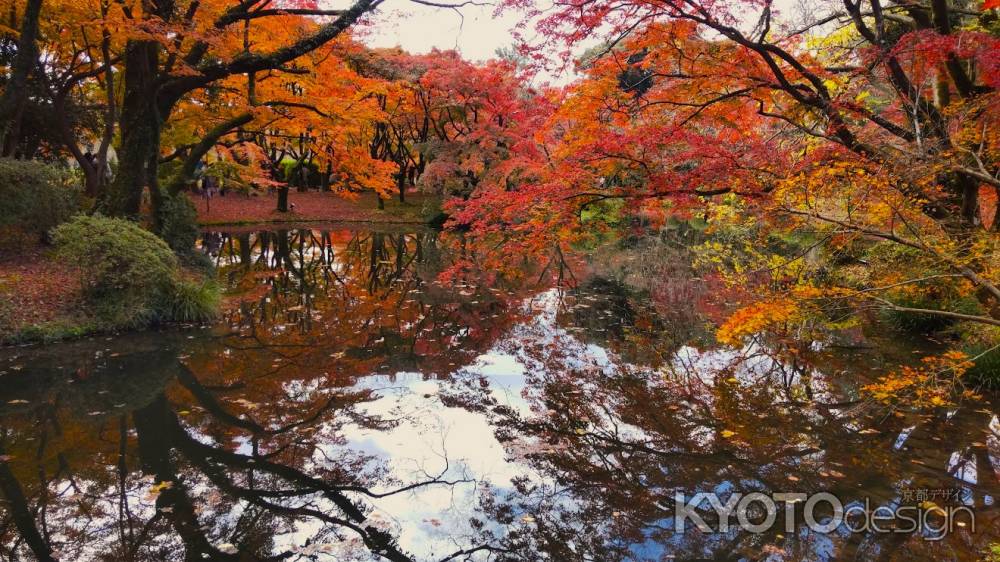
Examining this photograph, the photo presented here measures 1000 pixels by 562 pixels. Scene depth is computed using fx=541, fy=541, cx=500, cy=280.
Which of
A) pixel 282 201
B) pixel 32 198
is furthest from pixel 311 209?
pixel 32 198

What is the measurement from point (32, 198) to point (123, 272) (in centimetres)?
289

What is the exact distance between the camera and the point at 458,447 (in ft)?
15.0

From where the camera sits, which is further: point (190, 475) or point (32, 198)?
point (32, 198)

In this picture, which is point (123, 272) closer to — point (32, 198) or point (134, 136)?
point (32, 198)

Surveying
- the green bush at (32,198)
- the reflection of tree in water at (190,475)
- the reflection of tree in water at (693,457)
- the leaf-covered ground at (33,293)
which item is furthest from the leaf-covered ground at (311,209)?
the reflection of tree in water at (693,457)

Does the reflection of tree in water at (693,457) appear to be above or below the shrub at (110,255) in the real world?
below

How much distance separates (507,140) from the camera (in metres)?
22.8

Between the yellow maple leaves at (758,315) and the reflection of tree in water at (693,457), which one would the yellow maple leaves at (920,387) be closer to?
the reflection of tree in water at (693,457)

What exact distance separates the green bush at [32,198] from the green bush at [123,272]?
1921 millimetres

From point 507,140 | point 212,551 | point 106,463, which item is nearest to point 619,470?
point 212,551

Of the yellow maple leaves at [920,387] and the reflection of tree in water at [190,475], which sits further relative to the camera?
the yellow maple leaves at [920,387]

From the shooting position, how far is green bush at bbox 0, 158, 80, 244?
809 centimetres

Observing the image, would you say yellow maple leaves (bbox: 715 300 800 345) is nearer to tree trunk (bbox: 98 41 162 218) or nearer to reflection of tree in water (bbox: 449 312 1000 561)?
reflection of tree in water (bbox: 449 312 1000 561)

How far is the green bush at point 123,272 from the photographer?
689 cm
